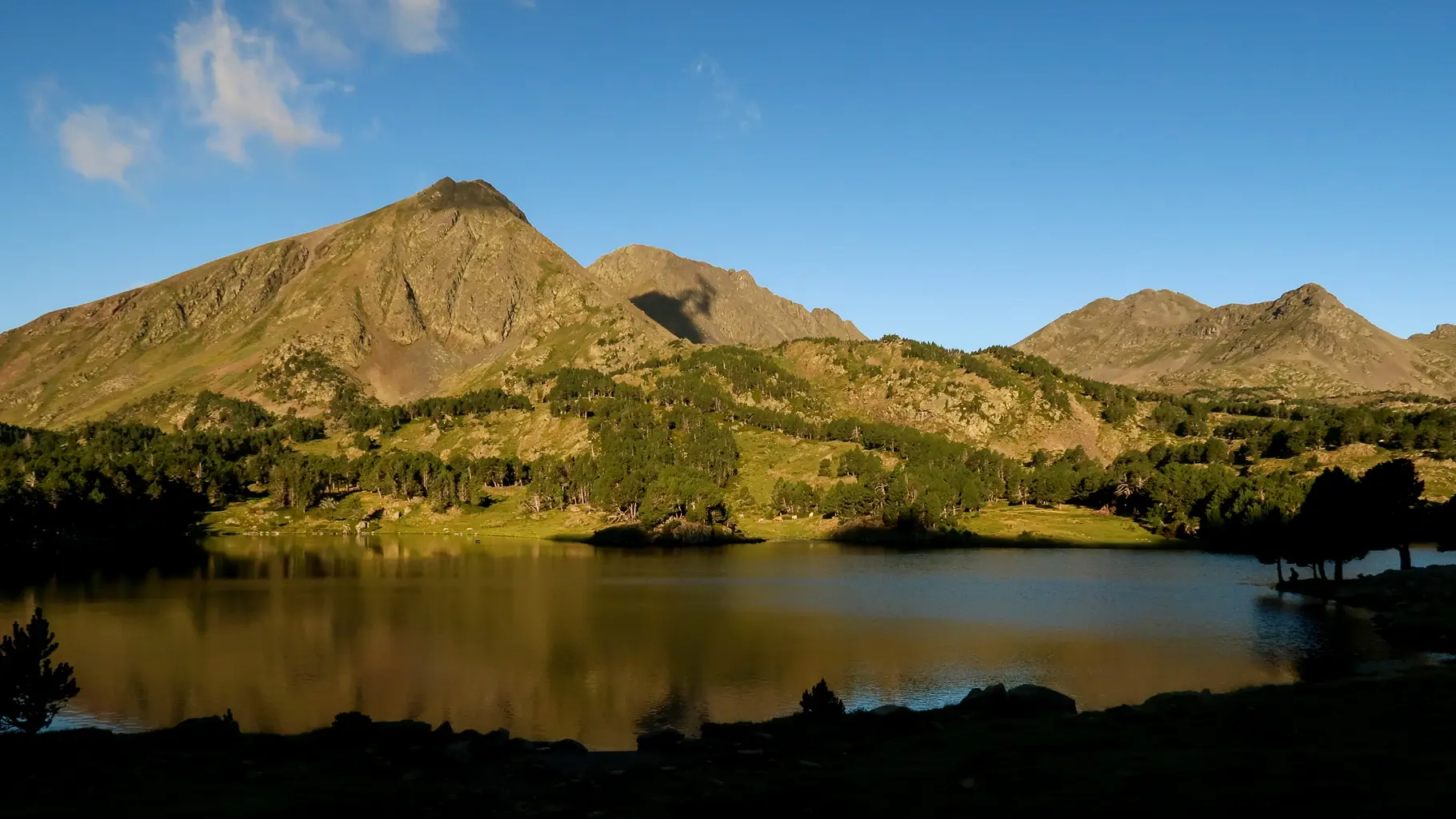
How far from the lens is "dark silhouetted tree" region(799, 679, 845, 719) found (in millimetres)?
44375

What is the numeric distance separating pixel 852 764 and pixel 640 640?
166 feet

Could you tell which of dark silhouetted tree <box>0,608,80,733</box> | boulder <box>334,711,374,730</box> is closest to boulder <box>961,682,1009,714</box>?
boulder <box>334,711,374,730</box>

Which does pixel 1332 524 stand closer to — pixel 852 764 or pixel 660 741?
pixel 852 764

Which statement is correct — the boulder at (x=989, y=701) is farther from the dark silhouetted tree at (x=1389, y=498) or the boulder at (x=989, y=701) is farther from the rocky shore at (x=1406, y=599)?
the dark silhouetted tree at (x=1389, y=498)

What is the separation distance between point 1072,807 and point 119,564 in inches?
6911

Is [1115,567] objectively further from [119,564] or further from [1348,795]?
[119,564]

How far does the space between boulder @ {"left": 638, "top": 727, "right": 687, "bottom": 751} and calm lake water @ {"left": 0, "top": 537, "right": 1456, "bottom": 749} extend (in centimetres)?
678

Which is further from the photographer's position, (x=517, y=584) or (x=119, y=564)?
(x=119, y=564)

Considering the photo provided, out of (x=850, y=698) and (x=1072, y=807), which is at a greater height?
(x=1072, y=807)

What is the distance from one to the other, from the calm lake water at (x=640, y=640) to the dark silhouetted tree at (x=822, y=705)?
916cm

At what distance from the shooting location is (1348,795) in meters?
22.8

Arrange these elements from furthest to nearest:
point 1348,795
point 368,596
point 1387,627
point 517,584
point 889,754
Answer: point 517,584 < point 368,596 < point 1387,627 < point 889,754 < point 1348,795

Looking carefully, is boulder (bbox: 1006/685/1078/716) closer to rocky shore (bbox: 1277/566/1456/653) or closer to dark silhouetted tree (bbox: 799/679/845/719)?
dark silhouetted tree (bbox: 799/679/845/719)

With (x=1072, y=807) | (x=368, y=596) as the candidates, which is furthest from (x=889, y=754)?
(x=368, y=596)
